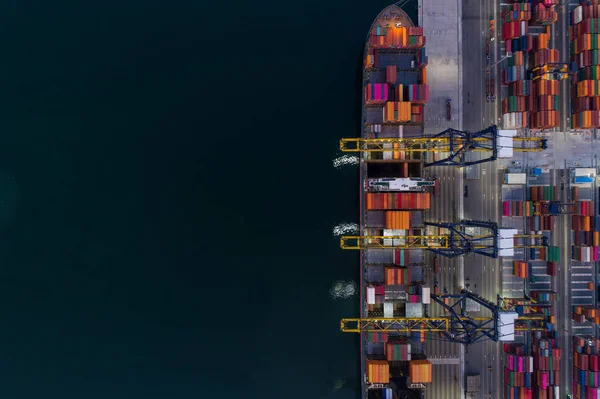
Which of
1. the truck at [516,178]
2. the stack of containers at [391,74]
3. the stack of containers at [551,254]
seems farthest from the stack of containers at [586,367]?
the stack of containers at [391,74]

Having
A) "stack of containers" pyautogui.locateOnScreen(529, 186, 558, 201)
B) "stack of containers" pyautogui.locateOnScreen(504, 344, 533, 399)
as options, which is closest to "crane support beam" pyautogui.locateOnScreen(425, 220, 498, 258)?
"stack of containers" pyautogui.locateOnScreen(529, 186, 558, 201)

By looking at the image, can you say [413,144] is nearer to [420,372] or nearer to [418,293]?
[418,293]

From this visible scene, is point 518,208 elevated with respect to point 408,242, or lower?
elevated

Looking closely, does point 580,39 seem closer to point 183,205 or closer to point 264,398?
point 183,205

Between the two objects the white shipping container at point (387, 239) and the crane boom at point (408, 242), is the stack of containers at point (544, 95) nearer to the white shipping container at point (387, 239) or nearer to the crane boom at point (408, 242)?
the crane boom at point (408, 242)

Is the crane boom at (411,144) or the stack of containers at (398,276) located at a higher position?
the crane boom at (411,144)

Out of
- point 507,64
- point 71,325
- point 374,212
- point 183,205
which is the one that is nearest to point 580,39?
point 507,64

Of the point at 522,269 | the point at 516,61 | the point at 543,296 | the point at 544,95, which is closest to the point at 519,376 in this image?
the point at 543,296
